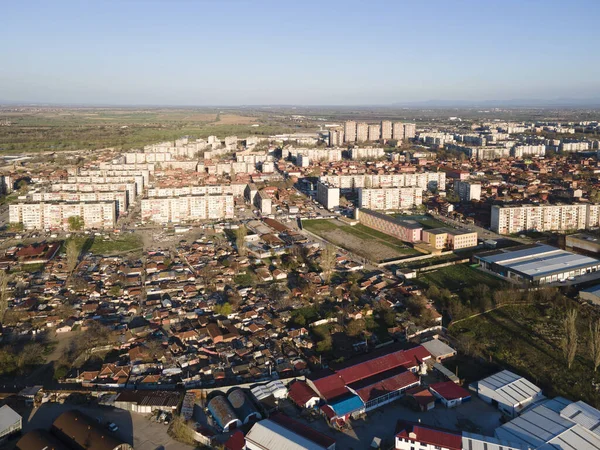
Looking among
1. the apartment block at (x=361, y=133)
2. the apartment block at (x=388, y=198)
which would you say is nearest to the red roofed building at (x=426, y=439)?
the apartment block at (x=388, y=198)

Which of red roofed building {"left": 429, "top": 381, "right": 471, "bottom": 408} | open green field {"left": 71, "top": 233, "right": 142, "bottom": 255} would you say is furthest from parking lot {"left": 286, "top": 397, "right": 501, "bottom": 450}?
open green field {"left": 71, "top": 233, "right": 142, "bottom": 255}

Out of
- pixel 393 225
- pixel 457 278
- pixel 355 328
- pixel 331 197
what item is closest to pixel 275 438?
pixel 355 328

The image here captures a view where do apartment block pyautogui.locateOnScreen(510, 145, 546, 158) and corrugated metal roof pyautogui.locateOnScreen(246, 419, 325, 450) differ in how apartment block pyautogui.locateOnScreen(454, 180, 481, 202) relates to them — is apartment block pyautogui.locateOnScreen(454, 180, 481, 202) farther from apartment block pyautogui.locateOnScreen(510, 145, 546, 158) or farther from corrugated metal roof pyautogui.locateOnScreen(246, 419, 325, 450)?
corrugated metal roof pyautogui.locateOnScreen(246, 419, 325, 450)

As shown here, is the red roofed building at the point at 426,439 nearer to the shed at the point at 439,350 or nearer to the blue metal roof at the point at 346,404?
the blue metal roof at the point at 346,404

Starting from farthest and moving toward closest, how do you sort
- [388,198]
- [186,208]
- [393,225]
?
[388,198] → [186,208] → [393,225]

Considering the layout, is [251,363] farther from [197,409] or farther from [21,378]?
[21,378]

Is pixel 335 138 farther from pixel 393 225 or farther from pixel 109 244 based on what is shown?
pixel 109 244
